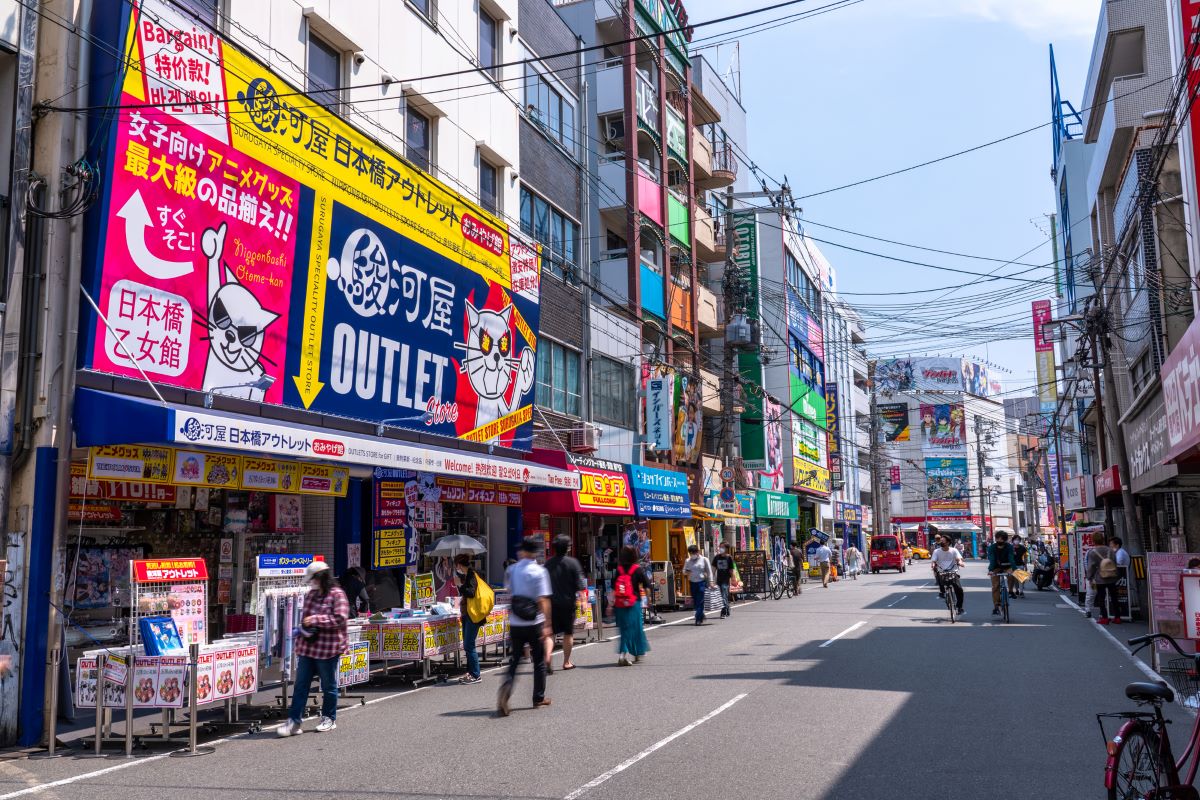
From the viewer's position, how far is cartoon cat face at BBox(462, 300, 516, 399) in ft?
64.0

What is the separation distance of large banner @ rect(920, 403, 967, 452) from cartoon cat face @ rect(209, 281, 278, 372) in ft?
350

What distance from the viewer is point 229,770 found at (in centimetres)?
819

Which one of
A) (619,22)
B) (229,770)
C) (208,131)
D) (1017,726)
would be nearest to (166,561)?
(229,770)

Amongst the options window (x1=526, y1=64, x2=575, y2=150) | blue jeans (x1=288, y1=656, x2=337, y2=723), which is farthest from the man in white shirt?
blue jeans (x1=288, y1=656, x2=337, y2=723)

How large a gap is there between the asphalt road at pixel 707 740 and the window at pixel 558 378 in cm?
1067

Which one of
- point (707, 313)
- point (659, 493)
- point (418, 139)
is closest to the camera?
point (418, 139)

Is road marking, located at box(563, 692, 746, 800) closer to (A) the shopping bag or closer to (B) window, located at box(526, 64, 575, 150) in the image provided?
(A) the shopping bag

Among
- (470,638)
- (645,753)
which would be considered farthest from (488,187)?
(645,753)

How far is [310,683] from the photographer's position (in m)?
9.84

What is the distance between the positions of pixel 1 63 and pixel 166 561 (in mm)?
5812

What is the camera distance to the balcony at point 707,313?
38344mm

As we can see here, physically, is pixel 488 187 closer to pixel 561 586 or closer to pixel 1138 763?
→ pixel 561 586

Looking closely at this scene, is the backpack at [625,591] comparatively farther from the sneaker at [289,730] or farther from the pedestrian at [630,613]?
the sneaker at [289,730]

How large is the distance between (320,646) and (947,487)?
107 meters
